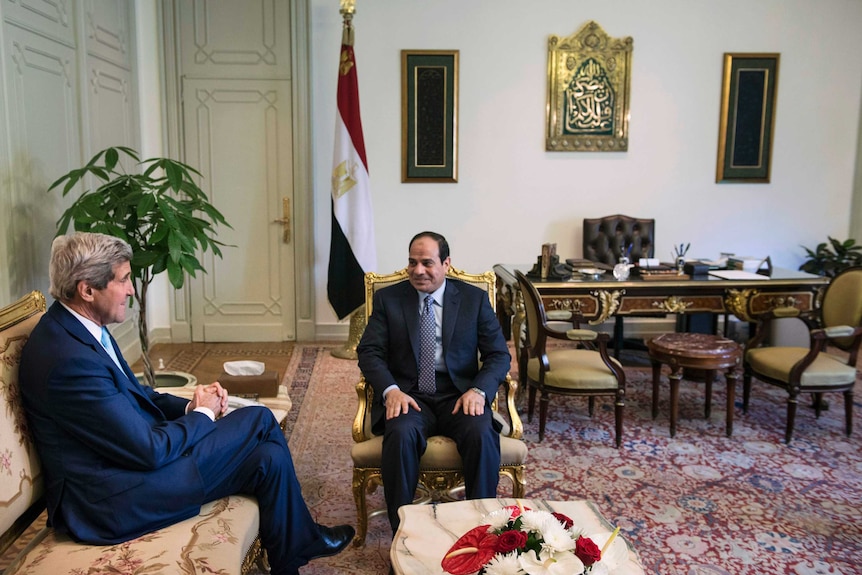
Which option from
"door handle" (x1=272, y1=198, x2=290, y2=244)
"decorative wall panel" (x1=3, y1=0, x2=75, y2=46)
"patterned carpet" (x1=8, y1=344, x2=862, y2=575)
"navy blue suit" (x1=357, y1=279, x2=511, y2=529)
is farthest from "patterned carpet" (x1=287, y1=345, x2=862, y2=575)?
"decorative wall panel" (x1=3, y1=0, x2=75, y2=46)

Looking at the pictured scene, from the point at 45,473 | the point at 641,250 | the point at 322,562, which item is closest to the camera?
the point at 45,473

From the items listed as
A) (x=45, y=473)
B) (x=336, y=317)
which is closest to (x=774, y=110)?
(x=336, y=317)

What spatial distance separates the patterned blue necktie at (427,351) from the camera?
278 cm

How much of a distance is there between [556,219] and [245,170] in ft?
8.45

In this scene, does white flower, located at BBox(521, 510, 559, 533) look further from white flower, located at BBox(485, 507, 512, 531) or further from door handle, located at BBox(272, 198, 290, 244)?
door handle, located at BBox(272, 198, 290, 244)

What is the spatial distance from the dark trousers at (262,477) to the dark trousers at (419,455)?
33cm

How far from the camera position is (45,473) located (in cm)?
183

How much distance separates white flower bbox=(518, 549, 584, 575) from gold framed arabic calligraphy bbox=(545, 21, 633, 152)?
4.68 m

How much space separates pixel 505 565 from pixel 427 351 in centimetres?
144

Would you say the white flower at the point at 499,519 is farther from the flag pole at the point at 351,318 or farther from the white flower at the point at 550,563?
the flag pole at the point at 351,318

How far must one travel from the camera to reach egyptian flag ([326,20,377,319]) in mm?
5223

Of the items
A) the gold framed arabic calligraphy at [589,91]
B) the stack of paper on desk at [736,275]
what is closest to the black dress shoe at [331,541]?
the stack of paper on desk at [736,275]

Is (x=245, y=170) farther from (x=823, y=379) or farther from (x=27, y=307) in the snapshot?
(x=823, y=379)

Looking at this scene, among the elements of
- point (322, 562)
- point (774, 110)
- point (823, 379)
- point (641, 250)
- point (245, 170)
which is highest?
point (774, 110)
